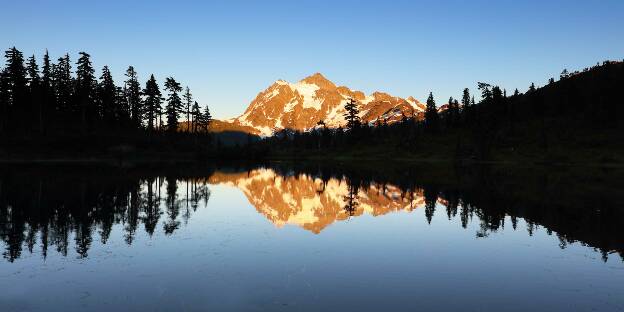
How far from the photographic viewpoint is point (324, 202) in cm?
4341

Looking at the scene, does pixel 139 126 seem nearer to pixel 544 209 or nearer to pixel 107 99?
pixel 107 99

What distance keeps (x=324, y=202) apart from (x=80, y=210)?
20784mm

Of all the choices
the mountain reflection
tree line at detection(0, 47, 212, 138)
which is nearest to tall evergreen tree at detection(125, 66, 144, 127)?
tree line at detection(0, 47, 212, 138)

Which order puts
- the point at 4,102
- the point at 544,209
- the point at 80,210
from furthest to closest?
the point at 4,102
the point at 544,209
the point at 80,210

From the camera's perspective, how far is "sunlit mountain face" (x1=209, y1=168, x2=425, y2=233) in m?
33.6

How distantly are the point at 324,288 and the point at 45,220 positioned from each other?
1988 centimetres

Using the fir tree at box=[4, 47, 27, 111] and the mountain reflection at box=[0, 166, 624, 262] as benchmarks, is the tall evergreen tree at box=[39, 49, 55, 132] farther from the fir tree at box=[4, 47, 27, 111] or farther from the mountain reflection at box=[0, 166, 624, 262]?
the mountain reflection at box=[0, 166, 624, 262]

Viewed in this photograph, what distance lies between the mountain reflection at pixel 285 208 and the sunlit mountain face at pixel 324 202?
9cm

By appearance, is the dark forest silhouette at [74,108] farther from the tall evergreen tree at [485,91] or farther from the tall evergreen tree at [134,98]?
the tall evergreen tree at [485,91]

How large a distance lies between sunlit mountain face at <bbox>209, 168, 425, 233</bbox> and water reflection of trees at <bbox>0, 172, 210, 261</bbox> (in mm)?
6220

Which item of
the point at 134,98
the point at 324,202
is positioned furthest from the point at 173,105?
the point at 324,202

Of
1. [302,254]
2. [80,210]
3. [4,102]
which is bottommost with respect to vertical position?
[302,254]

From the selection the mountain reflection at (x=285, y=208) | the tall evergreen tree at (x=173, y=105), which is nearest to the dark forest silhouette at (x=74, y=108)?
the tall evergreen tree at (x=173, y=105)

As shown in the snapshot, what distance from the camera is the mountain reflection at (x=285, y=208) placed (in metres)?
25.0
